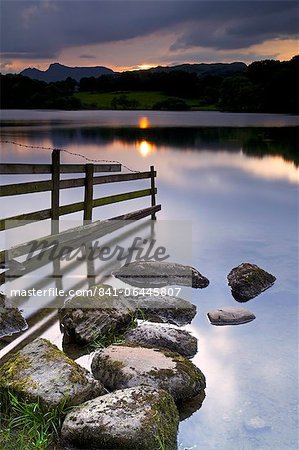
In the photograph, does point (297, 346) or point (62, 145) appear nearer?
point (297, 346)

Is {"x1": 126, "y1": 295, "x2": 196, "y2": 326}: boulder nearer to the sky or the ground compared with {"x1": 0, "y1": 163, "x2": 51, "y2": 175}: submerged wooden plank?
nearer to the ground

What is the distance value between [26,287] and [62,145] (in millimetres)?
47834

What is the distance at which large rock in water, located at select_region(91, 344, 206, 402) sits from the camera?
6.10 metres

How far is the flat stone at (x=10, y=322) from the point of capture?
7.95 m

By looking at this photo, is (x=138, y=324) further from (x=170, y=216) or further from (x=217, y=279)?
(x=170, y=216)

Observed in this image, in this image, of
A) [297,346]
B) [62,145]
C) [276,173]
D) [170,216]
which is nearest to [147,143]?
[62,145]

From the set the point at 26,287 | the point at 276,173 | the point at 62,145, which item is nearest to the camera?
the point at 26,287

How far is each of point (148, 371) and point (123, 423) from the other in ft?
3.59

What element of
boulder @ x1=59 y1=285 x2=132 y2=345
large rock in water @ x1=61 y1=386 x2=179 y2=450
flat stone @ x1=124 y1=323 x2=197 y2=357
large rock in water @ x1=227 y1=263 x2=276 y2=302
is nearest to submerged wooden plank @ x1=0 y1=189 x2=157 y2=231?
boulder @ x1=59 y1=285 x2=132 y2=345

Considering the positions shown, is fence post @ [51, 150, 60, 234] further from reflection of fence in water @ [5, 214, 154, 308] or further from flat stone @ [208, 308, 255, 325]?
flat stone @ [208, 308, 255, 325]

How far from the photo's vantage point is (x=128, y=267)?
11234mm

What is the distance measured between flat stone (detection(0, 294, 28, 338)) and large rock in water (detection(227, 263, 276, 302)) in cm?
392

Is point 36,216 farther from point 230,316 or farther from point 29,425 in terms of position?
point 29,425

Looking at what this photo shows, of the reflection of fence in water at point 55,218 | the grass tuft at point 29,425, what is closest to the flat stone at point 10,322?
the reflection of fence in water at point 55,218
